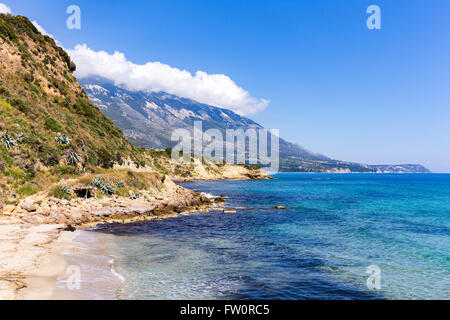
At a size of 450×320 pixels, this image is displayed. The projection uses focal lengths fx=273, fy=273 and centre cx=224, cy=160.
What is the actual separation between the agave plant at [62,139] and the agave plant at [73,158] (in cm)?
158

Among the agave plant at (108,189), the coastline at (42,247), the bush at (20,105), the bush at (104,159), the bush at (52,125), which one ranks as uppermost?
the bush at (20,105)

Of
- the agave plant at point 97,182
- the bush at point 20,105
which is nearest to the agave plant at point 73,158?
the agave plant at point 97,182

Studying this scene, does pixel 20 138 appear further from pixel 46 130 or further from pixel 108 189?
pixel 108 189

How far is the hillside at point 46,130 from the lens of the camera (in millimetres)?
26562

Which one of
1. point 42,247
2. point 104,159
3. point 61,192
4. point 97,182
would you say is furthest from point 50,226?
point 104,159

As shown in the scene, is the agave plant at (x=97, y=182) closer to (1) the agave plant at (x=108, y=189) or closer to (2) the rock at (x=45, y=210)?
(1) the agave plant at (x=108, y=189)

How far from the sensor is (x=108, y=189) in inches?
1256

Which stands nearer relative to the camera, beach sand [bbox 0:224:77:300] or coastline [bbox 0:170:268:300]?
beach sand [bbox 0:224:77:300]

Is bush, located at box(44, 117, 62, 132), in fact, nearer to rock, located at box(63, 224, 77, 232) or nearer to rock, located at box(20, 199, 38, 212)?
Result: rock, located at box(20, 199, 38, 212)

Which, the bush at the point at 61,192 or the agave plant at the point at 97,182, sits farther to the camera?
the agave plant at the point at 97,182

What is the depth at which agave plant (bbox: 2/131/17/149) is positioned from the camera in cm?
2647

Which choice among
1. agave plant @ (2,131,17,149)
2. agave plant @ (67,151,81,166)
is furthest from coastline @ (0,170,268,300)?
agave plant @ (67,151,81,166)

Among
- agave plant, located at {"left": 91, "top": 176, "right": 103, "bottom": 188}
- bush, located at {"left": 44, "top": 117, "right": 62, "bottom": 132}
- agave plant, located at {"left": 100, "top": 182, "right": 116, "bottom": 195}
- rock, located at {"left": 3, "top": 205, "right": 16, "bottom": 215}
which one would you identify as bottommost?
rock, located at {"left": 3, "top": 205, "right": 16, "bottom": 215}

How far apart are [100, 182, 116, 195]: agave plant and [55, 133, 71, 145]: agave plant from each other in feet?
25.3
